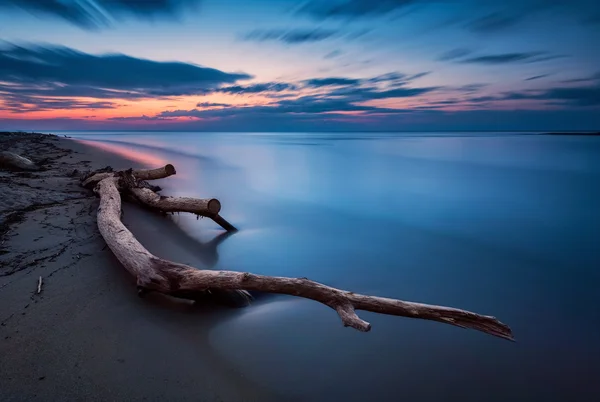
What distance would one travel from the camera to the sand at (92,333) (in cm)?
229

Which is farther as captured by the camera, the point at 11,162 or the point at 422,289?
the point at 11,162

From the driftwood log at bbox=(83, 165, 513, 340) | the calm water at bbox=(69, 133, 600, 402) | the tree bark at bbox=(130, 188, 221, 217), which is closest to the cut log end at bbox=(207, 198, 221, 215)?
the tree bark at bbox=(130, 188, 221, 217)

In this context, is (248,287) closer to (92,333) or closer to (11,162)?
Result: (92,333)

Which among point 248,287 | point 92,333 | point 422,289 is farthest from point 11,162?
point 422,289

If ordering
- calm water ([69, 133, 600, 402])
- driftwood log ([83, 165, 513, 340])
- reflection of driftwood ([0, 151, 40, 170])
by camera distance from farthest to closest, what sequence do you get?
1. reflection of driftwood ([0, 151, 40, 170])
2. calm water ([69, 133, 600, 402])
3. driftwood log ([83, 165, 513, 340])

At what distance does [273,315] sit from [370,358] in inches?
43.6

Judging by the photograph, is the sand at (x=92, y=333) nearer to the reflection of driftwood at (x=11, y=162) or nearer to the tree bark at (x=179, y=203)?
the tree bark at (x=179, y=203)

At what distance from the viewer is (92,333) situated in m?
2.80

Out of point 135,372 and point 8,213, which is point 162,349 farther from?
point 8,213

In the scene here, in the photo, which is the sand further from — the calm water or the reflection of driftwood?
the reflection of driftwood

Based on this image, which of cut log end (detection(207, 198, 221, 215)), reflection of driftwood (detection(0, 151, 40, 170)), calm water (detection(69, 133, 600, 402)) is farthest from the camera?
reflection of driftwood (detection(0, 151, 40, 170))

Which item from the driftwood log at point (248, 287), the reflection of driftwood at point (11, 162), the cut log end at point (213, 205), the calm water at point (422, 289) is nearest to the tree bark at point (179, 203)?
the cut log end at point (213, 205)

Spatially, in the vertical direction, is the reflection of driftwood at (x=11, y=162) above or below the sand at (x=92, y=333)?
below

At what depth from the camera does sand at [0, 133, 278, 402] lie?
7.52ft
